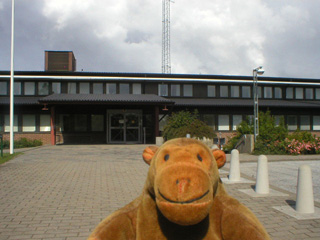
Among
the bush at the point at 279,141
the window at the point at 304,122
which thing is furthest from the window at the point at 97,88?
the window at the point at 304,122

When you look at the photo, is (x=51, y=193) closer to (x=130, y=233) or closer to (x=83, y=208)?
(x=83, y=208)

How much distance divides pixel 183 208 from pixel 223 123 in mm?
26328

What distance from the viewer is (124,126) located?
25.4 metres

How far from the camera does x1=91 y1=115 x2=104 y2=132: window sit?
84.1 ft

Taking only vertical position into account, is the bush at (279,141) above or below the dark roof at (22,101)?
below

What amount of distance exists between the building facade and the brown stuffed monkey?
1949 cm

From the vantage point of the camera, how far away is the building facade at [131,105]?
82.1ft

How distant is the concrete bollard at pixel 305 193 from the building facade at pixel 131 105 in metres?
16.8

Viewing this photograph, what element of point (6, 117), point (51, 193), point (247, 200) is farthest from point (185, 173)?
point (6, 117)

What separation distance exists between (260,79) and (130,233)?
99.2ft

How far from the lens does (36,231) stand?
174 inches

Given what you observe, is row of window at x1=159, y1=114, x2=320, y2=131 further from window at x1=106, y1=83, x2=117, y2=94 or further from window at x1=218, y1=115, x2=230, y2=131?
window at x1=106, y1=83, x2=117, y2=94

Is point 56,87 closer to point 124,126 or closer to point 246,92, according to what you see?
point 124,126

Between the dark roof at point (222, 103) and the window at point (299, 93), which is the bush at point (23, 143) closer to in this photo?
the dark roof at point (222, 103)
